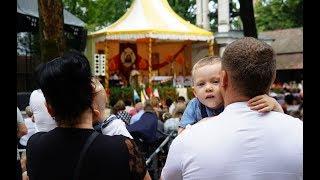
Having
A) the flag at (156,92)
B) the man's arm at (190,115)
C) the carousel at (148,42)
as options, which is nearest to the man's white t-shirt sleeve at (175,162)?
the man's arm at (190,115)

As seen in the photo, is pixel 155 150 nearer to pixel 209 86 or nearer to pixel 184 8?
pixel 209 86

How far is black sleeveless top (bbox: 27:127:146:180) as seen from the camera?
2.51 m

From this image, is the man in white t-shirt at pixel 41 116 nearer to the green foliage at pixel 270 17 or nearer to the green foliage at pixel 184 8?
the green foliage at pixel 184 8

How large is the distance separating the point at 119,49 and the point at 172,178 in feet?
85.5

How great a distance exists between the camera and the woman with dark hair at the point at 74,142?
2516 millimetres

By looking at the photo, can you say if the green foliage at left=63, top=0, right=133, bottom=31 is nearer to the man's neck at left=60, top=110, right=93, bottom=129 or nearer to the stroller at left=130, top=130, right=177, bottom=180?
the stroller at left=130, top=130, right=177, bottom=180

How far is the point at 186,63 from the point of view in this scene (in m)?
30.5

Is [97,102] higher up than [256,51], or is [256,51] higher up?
[256,51]

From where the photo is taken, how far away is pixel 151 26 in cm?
2216

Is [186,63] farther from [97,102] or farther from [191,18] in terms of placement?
[97,102]

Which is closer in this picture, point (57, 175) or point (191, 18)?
point (57, 175)

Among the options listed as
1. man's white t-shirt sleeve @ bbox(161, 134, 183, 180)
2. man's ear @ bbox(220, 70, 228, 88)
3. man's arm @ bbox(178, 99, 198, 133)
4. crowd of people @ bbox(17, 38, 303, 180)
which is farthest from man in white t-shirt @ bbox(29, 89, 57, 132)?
man's ear @ bbox(220, 70, 228, 88)

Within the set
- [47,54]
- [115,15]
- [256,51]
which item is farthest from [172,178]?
[115,15]

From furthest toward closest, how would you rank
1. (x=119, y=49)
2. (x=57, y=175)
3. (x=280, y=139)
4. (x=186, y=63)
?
(x=186, y=63) → (x=119, y=49) → (x=57, y=175) → (x=280, y=139)
